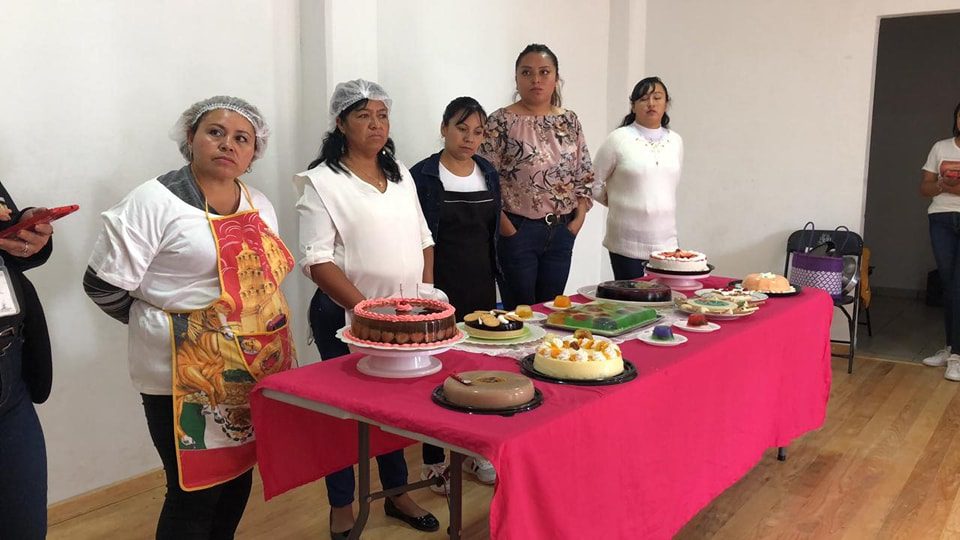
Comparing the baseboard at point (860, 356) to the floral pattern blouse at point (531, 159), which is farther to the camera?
the baseboard at point (860, 356)

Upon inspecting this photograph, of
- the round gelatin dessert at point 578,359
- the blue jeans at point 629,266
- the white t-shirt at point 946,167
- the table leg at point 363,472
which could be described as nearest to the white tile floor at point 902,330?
the white t-shirt at point 946,167

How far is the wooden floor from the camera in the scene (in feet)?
8.20

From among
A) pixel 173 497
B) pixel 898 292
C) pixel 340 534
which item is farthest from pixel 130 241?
pixel 898 292

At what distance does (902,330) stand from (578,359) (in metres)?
4.80

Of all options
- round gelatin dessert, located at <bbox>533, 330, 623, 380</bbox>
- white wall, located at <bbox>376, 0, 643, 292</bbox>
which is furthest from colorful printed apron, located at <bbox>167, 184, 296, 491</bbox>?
white wall, located at <bbox>376, 0, 643, 292</bbox>

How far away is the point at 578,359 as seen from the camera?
1688 millimetres

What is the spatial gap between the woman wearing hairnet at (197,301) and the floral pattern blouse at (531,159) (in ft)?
4.35

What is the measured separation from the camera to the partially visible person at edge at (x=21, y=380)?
1514mm

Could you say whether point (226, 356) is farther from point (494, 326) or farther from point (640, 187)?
point (640, 187)

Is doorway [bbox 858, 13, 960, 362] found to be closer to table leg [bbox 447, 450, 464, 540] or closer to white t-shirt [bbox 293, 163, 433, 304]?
white t-shirt [bbox 293, 163, 433, 304]

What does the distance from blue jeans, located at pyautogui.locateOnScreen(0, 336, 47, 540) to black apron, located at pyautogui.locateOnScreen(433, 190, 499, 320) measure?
4.67ft

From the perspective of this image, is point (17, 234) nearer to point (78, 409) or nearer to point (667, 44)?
point (78, 409)

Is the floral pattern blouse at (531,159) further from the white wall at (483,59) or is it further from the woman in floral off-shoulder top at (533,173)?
the white wall at (483,59)

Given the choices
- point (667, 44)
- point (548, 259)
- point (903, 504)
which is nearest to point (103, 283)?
point (548, 259)
